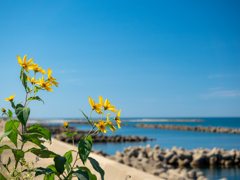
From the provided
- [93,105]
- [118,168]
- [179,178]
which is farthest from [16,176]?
[179,178]

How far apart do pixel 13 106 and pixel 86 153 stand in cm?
49

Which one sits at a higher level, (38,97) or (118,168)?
(38,97)

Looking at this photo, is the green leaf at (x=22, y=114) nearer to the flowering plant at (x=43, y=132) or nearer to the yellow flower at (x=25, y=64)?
the flowering plant at (x=43, y=132)

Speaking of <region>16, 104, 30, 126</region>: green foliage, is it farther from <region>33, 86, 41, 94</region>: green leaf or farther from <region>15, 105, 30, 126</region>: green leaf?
<region>33, 86, 41, 94</region>: green leaf

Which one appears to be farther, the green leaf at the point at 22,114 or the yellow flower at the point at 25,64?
the yellow flower at the point at 25,64

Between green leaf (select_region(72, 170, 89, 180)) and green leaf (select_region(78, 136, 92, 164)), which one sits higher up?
green leaf (select_region(78, 136, 92, 164))

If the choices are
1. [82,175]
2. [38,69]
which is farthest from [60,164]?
[38,69]

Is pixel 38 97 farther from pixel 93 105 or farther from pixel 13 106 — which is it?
pixel 93 105

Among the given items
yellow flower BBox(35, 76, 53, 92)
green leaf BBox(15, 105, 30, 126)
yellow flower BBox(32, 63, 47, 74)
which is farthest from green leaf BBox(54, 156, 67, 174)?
yellow flower BBox(32, 63, 47, 74)

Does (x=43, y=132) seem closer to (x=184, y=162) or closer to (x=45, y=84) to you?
(x=45, y=84)

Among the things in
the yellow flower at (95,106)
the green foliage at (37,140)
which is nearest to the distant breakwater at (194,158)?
the green foliage at (37,140)

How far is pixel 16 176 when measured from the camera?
4.36ft

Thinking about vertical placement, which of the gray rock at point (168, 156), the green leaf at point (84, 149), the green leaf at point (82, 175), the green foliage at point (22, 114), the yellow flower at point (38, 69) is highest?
the yellow flower at point (38, 69)

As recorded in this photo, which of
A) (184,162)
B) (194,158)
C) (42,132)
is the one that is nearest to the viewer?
(42,132)
